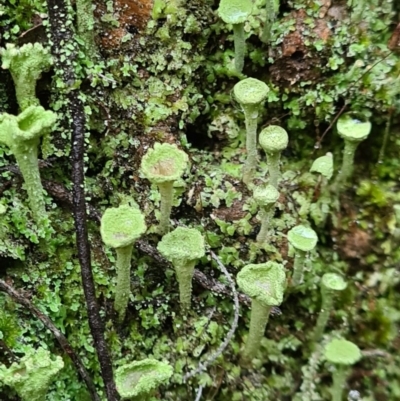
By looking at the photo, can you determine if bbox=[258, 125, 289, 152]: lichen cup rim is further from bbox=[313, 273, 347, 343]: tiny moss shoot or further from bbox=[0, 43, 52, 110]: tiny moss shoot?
bbox=[0, 43, 52, 110]: tiny moss shoot

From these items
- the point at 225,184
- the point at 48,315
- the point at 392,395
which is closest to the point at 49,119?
the point at 48,315

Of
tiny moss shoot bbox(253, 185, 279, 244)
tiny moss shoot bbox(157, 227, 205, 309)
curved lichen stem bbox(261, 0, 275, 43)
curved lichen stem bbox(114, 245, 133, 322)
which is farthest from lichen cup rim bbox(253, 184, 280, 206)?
curved lichen stem bbox(261, 0, 275, 43)

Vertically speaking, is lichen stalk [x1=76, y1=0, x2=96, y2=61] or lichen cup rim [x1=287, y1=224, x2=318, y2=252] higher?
lichen stalk [x1=76, y1=0, x2=96, y2=61]

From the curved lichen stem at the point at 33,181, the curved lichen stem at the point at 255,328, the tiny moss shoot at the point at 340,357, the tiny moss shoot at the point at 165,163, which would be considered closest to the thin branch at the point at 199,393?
the curved lichen stem at the point at 255,328

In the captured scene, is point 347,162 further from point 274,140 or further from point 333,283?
point 333,283

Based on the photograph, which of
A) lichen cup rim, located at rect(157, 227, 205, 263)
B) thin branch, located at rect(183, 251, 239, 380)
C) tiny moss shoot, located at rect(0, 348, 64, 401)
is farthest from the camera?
thin branch, located at rect(183, 251, 239, 380)
